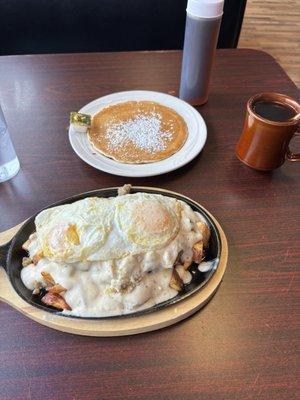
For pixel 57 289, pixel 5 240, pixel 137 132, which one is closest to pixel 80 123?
pixel 137 132

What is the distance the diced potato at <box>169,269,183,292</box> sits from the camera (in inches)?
23.8

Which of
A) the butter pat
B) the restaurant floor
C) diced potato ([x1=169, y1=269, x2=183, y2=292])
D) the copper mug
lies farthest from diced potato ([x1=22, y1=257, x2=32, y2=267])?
the restaurant floor

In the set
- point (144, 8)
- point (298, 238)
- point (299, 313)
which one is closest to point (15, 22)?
point (144, 8)

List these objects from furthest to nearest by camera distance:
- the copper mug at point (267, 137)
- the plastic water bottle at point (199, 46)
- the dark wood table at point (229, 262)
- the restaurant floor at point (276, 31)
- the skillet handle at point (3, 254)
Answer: the restaurant floor at point (276, 31), the plastic water bottle at point (199, 46), the copper mug at point (267, 137), the skillet handle at point (3, 254), the dark wood table at point (229, 262)

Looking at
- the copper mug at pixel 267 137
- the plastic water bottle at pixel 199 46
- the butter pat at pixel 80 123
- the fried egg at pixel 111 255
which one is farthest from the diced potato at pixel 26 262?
the plastic water bottle at pixel 199 46

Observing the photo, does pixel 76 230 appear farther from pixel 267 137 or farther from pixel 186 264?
pixel 267 137

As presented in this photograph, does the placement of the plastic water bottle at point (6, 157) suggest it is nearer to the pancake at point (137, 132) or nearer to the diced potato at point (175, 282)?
the pancake at point (137, 132)

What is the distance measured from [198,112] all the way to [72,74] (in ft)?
1.47

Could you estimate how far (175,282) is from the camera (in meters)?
0.61

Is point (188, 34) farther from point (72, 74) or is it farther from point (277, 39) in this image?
point (277, 39)

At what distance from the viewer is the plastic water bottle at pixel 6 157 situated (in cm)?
80

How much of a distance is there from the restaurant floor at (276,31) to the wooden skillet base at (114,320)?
2.48 meters

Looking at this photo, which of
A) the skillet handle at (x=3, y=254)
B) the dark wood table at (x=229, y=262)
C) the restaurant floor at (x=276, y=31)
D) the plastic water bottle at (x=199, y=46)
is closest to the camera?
the dark wood table at (x=229, y=262)

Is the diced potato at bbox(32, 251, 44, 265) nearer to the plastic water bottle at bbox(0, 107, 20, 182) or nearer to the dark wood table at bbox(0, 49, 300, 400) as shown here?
the dark wood table at bbox(0, 49, 300, 400)
